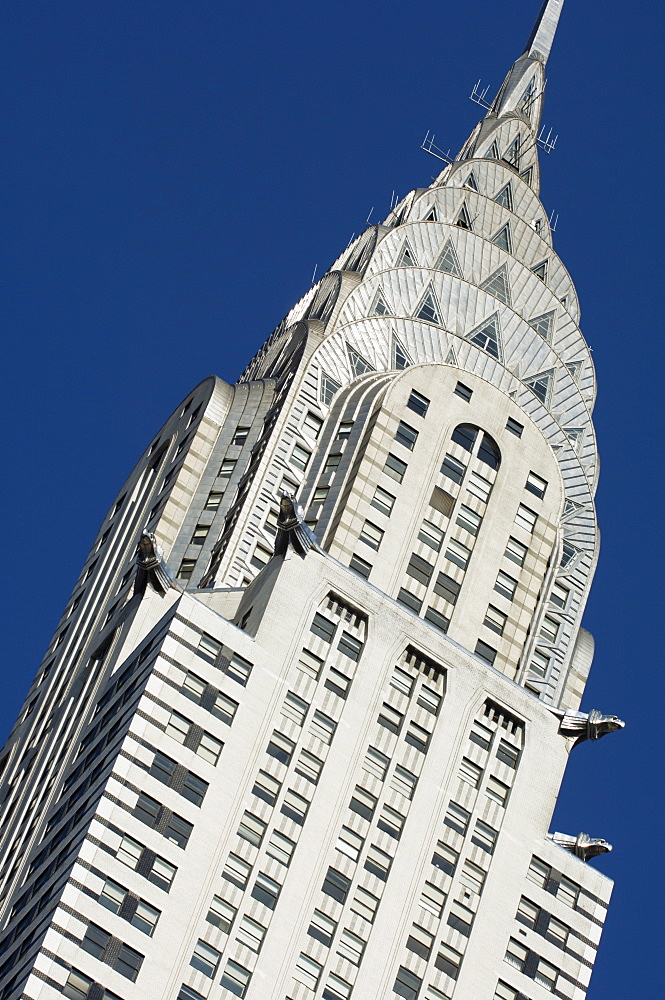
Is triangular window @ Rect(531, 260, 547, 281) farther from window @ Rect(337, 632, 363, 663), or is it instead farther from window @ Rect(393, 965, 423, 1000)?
window @ Rect(393, 965, 423, 1000)

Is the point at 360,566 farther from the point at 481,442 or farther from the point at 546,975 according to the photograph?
the point at 546,975

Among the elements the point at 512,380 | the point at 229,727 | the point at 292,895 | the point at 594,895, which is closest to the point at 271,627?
the point at 229,727

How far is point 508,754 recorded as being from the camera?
142 meters

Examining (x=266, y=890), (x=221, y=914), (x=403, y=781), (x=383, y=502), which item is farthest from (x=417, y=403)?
(x=221, y=914)

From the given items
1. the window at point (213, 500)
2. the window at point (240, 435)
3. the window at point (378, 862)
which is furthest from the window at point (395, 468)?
the window at point (378, 862)

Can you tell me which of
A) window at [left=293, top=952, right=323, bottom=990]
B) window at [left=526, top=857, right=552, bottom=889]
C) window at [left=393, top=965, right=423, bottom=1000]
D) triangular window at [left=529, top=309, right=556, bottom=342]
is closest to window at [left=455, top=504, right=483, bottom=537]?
window at [left=526, top=857, right=552, bottom=889]

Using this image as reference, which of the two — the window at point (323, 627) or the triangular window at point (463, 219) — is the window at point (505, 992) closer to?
the window at point (323, 627)

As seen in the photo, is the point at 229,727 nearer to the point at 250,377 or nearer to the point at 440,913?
the point at 440,913

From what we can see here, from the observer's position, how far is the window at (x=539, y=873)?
13788cm

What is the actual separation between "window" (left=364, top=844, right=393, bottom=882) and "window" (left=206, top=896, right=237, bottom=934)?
10069mm

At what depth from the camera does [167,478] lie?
162 metres

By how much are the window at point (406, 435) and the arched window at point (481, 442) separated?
10.2 ft

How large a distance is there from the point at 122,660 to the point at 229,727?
13.9 m

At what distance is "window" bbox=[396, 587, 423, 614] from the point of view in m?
148
